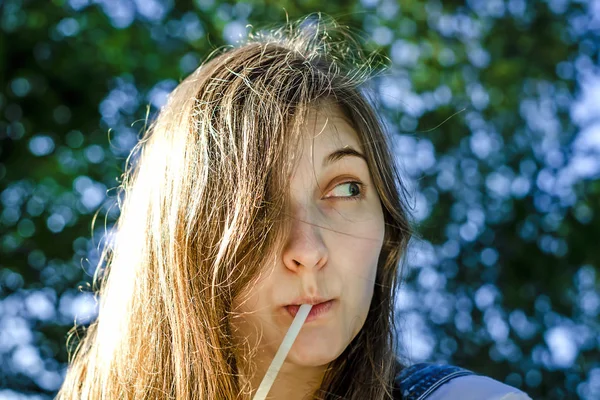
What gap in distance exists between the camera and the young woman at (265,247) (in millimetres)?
1027

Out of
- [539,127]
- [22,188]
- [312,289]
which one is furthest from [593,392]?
[22,188]

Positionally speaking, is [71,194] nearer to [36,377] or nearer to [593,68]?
[36,377]

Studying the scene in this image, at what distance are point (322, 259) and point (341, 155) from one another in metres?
0.17

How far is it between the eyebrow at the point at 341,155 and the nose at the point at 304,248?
0.10 metres

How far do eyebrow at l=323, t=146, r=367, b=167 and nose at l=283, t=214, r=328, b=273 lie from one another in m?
0.10

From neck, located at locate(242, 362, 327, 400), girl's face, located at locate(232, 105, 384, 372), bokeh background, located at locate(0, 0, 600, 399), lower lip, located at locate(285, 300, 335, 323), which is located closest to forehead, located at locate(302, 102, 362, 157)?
girl's face, located at locate(232, 105, 384, 372)

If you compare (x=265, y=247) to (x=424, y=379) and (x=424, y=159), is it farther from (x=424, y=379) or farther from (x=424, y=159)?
(x=424, y=159)

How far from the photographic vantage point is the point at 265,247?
1018 mm

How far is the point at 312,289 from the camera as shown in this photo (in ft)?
3.29

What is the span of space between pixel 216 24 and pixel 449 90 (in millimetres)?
714

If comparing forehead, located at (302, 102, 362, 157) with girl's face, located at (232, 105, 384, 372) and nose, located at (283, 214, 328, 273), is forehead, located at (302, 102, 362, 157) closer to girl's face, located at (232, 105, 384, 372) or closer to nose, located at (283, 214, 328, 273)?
girl's face, located at (232, 105, 384, 372)

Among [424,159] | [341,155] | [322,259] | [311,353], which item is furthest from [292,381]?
[424,159]

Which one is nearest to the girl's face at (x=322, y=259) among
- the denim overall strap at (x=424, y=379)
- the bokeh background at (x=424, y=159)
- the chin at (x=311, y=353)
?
the chin at (x=311, y=353)

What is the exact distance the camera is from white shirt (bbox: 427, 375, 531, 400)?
1.04 meters
